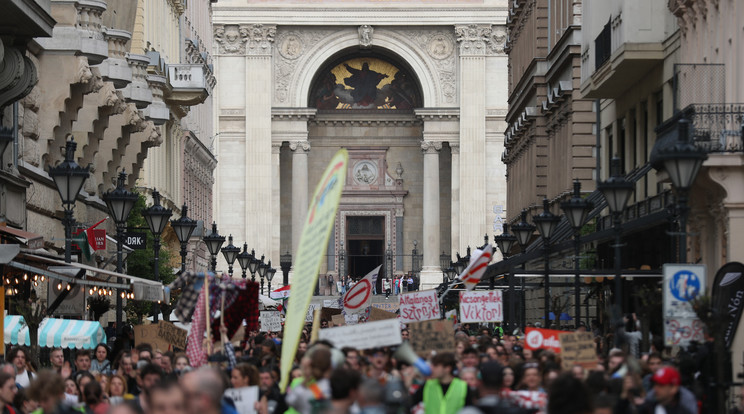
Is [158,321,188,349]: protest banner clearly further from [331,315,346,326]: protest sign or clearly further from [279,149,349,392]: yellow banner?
[331,315,346,326]: protest sign

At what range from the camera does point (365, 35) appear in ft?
296

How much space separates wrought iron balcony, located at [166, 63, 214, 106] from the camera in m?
53.5

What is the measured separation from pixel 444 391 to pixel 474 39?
78.2m

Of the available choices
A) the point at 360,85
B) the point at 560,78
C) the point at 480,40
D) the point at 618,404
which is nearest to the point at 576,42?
the point at 560,78

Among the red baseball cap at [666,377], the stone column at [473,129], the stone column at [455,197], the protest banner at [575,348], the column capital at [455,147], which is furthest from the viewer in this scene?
the column capital at [455,147]

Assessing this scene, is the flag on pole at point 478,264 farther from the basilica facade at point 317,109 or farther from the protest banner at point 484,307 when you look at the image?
the basilica facade at point 317,109

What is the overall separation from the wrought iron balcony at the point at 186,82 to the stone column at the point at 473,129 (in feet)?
121

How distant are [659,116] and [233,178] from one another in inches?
2282

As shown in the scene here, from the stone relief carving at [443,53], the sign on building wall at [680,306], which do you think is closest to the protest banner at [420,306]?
the sign on building wall at [680,306]

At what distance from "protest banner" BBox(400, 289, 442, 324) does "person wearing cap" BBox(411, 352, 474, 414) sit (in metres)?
13.8

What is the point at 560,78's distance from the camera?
45.9 m

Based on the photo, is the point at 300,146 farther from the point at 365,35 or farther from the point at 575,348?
the point at 575,348

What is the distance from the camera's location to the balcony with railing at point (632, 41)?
1273 inches

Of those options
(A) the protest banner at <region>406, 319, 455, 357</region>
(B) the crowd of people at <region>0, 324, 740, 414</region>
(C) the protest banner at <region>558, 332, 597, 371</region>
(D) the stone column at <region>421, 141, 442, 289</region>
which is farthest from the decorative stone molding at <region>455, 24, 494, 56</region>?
(C) the protest banner at <region>558, 332, 597, 371</region>
